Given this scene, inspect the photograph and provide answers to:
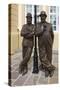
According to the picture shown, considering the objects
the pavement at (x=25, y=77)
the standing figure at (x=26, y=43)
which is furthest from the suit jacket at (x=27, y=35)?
the pavement at (x=25, y=77)

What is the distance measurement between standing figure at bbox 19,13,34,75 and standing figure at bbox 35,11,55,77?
61 mm

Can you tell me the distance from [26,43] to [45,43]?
0.17 m

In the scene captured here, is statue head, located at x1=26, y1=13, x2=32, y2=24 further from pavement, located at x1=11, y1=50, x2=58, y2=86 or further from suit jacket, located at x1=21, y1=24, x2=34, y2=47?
pavement, located at x1=11, y1=50, x2=58, y2=86

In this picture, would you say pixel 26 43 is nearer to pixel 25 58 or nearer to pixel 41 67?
pixel 25 58

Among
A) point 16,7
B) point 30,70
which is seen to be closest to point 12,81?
point 30,70

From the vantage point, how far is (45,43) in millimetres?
1796

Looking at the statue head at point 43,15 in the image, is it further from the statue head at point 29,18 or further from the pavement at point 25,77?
the pavement at point 25,77

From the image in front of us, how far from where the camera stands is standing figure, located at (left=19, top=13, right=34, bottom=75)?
176 cm

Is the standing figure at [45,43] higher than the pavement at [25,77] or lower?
higher

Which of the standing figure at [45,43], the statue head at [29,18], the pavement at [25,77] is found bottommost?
the pavement at [25,77]

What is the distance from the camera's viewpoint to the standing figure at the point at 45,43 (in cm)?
178

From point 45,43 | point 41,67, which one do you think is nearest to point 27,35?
point 45,43

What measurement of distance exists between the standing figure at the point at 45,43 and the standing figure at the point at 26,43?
61mm

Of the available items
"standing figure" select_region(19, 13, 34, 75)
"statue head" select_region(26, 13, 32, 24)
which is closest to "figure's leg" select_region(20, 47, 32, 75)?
"standing figure" select_region(19, 13, 34, 75)
